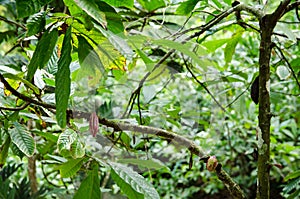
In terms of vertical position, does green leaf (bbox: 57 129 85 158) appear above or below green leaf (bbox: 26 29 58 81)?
below

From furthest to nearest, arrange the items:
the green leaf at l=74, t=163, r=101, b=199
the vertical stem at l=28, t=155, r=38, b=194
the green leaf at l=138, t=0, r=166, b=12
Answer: the vertical stem at l=28, t=155, r=38, b=194, the green leaf at l=138, t=0, r=166, b=12, the green leaf at l=74, t=163, r=101, b=199

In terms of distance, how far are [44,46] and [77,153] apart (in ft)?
0.45

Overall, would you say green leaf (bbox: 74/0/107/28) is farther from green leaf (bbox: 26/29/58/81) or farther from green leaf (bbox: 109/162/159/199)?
green leaf (bbox: 109/162/159/199)

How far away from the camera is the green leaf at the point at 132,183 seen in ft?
1.63

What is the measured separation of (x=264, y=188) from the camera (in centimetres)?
56

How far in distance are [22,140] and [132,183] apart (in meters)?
0.19

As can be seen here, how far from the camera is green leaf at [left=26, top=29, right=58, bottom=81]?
0.39 meters

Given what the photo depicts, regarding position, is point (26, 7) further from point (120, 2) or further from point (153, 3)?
point (153, 3)

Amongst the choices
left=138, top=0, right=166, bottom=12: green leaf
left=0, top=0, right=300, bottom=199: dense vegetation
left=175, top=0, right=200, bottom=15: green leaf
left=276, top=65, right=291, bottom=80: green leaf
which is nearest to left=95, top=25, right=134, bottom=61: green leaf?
left=0, top=0, right=300, bottom=199: dense vegetation

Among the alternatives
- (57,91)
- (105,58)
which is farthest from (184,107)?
(57,91)

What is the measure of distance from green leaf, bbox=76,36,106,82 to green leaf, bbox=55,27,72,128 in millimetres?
43

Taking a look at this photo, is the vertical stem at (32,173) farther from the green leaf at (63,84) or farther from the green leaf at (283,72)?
the green leaf at (63,84)

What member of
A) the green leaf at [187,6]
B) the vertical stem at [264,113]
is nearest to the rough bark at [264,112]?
the vertical stem at [264,113]

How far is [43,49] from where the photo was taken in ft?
1.29
